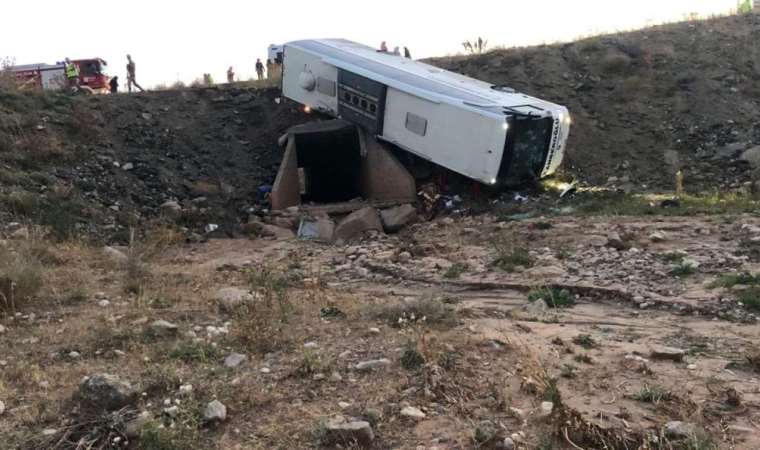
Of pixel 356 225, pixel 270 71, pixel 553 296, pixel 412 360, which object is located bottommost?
pixel 356 225

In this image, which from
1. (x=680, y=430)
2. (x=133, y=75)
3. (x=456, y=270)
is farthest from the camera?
(x=133, y=75)

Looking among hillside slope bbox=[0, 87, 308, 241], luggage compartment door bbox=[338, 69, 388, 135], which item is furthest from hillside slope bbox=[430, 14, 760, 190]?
hillside slope bbox=[0, 87, 308, 241]

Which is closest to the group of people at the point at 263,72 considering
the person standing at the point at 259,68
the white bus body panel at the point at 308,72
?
the person standing at the point at 259,68

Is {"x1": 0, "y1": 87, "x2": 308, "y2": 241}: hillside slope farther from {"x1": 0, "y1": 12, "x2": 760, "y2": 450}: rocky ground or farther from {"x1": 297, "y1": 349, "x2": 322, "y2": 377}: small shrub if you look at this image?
{"x1": 297, "y1": 349, "x2": 322, "y2": 377}: small shrub

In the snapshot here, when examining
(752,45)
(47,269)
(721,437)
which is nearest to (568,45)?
(752,45)

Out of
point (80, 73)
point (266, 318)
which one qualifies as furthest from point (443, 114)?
point (80, 73)

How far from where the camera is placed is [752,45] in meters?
16.8

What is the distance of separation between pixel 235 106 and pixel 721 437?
14.2m

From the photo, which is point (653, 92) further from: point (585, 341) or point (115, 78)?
point (115, 78)

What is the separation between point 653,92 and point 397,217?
327 inches

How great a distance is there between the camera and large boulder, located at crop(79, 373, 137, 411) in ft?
12.2

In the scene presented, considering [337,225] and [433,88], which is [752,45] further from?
[337,225]

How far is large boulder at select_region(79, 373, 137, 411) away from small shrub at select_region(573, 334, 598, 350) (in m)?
3.24

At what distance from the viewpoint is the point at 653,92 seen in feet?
51.3
